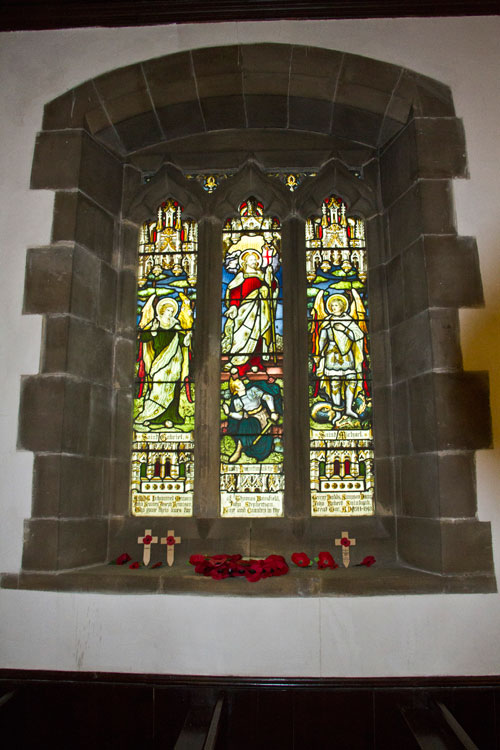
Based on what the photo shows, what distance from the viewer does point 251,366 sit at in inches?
134

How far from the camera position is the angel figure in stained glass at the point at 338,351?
3338 millimetres

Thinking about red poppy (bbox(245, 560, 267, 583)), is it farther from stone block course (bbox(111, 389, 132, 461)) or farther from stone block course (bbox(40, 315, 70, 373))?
stone block course (bbox(40, 315, 70, 373))

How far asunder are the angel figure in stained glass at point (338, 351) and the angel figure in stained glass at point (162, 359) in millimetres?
786

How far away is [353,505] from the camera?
322 cm

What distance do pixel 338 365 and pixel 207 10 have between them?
7.16ft

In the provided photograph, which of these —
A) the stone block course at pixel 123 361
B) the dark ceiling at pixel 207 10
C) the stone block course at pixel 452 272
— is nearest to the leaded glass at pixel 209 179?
the dark ceiling at pixel 207 10

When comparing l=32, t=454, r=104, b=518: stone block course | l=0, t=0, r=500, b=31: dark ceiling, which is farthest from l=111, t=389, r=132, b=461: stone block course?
l=0, t=0, r=500, b=31: dark ceiling

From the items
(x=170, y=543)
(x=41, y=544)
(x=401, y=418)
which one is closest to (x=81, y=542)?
(x=41, y=544)

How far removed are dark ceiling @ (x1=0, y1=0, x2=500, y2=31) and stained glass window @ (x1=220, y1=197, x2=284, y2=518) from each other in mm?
1057

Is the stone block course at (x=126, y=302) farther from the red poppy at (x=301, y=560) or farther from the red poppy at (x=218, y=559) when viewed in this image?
the red poppy at (x=301, y=560)

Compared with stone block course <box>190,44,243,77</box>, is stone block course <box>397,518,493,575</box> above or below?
below

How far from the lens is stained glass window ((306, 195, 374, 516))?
3.24 m

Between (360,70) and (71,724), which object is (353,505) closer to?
(71,724)

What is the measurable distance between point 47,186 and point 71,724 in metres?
2.74
